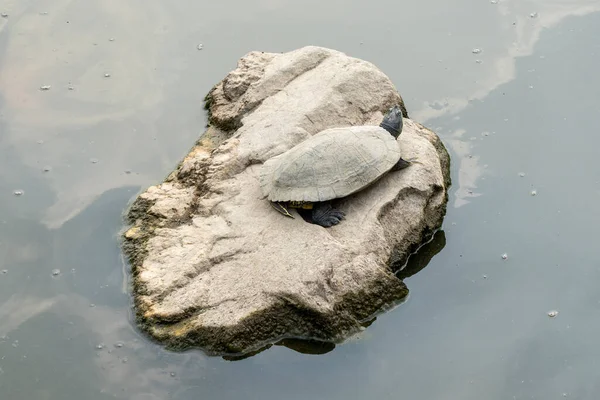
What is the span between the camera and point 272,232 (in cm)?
708

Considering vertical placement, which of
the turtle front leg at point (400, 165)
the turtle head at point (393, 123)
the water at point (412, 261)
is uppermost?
the turtle head at point (393, 123)

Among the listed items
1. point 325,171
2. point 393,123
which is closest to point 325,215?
point 325,171

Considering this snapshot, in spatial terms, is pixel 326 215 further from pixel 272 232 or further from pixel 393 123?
pixel 393 123

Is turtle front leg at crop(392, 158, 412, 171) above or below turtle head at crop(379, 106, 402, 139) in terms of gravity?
below

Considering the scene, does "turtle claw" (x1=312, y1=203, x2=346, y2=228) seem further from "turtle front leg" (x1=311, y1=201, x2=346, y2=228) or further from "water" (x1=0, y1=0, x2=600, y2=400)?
"water" (x1=0, y1=0, x2=600, y2=400)

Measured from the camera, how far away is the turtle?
7.12m

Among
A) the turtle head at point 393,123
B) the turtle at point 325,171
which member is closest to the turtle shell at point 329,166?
the turtle at point 325,171

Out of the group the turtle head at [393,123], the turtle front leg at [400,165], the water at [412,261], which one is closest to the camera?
the water at [412,261]

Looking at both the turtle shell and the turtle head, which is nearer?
the turtle shell

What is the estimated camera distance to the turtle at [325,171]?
7.12 m

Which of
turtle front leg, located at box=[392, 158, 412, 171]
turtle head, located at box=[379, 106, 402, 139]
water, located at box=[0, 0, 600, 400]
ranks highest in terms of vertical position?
turtle head, located at box=[379, 106, 402, 139]

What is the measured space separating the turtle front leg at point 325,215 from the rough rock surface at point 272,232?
0.06 meters

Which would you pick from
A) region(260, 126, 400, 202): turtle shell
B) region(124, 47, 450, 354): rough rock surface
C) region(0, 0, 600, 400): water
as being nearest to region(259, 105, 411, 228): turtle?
region(260, 126, 400, 202): turtle shell

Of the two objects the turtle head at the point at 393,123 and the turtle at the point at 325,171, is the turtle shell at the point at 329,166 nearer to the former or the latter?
the turtle at the point at 325,171
